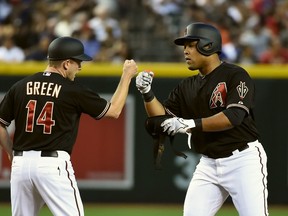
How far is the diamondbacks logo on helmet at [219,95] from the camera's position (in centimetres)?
704

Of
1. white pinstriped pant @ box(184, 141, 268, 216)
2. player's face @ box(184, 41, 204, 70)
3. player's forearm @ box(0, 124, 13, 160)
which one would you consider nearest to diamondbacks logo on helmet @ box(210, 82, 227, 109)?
player's face @ box(184, 41, 204, 70)

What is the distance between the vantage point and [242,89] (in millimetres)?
6910

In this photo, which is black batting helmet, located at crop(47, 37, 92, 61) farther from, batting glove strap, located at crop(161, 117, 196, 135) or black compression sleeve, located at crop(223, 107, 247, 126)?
black compression sleeve, located at crop(223, 107, 247, 126)

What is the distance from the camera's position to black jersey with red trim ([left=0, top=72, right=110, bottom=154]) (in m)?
6.68

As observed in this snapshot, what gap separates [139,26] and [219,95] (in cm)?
892

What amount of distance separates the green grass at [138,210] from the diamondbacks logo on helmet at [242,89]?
14.3ft

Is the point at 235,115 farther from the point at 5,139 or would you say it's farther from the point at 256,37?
the point at 256,37

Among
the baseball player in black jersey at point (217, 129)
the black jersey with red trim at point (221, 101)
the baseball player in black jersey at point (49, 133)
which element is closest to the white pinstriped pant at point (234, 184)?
the baseball player in black jersey at point (217, 129)

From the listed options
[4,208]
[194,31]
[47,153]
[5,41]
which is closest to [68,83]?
[47,153]

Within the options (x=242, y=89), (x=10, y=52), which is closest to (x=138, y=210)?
(x=10, y=52)

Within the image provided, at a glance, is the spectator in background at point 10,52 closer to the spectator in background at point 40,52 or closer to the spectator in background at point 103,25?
the spectator in background at point 40,52

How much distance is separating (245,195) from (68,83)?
1.76 metres

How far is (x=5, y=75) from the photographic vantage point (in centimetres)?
1198

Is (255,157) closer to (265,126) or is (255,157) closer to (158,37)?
(265,126)
